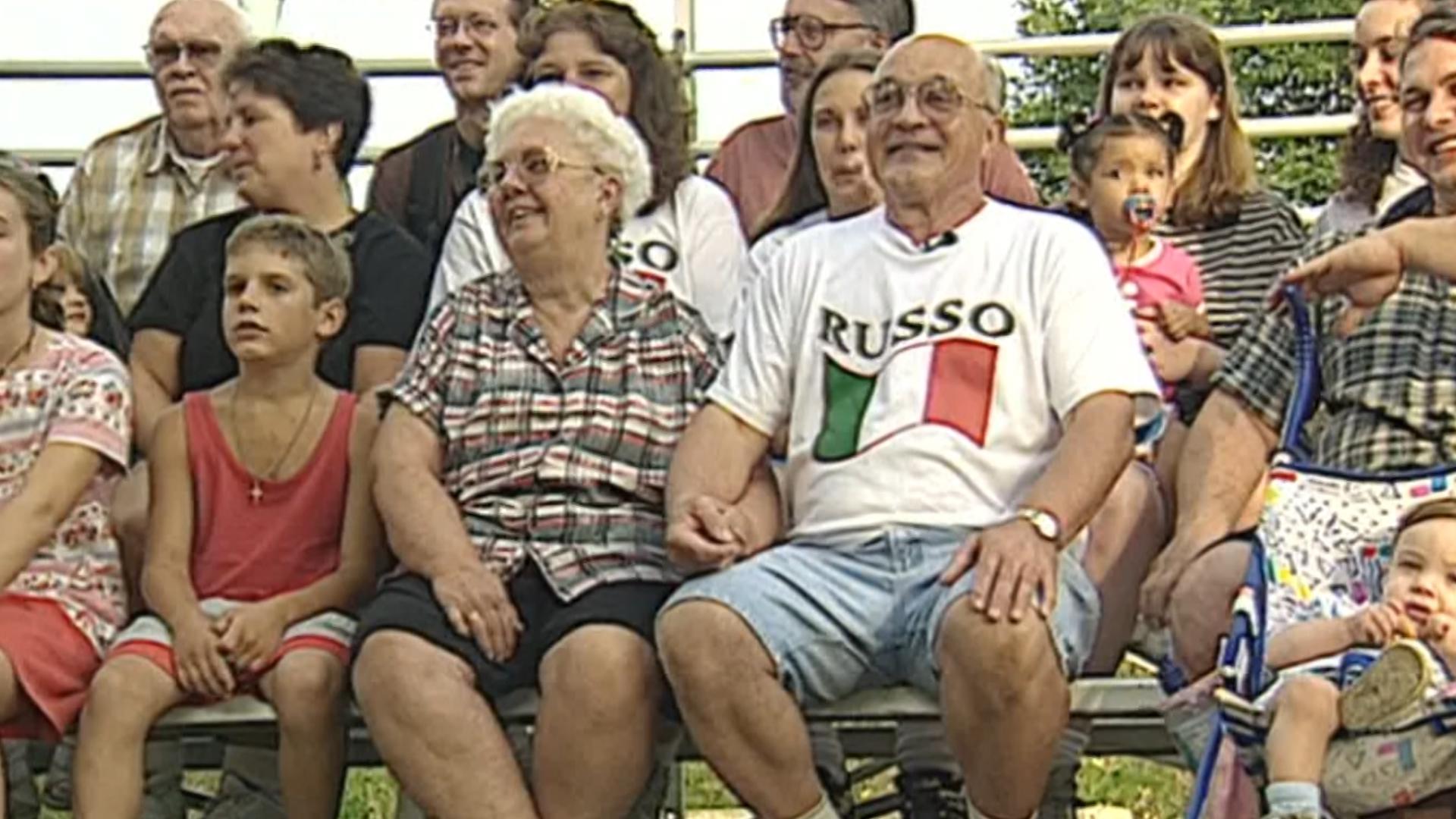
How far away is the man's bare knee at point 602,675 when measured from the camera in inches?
157

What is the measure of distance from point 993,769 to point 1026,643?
0.20 m

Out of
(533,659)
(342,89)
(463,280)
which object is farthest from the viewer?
(342,89)

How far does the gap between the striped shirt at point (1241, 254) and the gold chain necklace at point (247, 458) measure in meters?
1.67

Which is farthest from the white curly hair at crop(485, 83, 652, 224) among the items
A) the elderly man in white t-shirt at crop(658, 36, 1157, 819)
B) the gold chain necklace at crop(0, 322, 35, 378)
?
the gold chain necklace at crop(0, 322, 35, 378)

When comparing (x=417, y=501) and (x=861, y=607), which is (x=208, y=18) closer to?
(x=417, y=501)

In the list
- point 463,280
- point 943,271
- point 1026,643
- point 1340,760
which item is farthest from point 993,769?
point 463,280

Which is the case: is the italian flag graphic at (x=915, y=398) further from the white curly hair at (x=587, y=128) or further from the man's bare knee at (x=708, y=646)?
the white curly hair at (x=587, y=128)

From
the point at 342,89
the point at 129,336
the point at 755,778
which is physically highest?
the point at 342,89

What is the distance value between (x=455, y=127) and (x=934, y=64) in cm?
154

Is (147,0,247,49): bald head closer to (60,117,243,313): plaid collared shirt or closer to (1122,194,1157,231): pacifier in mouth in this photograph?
(60,117,243,313): plaid collared shirt

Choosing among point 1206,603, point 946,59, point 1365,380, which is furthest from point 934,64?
point 1206,603

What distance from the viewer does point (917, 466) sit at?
4172 millimetres

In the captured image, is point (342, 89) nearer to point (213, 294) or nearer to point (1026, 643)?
point (213, 294)

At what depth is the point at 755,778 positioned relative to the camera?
12.9ft
